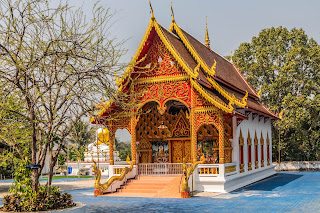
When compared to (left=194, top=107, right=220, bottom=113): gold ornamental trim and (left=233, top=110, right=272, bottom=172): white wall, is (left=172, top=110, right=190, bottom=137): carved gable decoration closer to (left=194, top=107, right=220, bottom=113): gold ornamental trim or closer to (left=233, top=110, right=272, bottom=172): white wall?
(left=233, top=110, right=272, bottom=172): white wall

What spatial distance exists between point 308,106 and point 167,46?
57.5 feet

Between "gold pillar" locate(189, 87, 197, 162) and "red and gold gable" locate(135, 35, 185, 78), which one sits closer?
"gold pillar" locate(189, 87, 197, 162)

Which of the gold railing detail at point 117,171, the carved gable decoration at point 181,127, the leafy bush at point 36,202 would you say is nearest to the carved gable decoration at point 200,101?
the carved gable decoration at point 181,127

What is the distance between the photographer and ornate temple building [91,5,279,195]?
56.0 ft

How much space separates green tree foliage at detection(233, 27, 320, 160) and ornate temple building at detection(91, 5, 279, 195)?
9933 mm

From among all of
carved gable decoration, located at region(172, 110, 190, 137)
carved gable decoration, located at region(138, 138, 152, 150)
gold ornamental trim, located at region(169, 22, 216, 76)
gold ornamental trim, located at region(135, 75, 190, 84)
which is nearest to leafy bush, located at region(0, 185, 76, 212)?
gold ornamental trim, located at region(135, 75, 190, 84)

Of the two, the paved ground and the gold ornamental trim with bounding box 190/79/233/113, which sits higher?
the gold ornamental trim with bounding box 190/79/233/113

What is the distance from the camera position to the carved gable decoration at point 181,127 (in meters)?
21.0

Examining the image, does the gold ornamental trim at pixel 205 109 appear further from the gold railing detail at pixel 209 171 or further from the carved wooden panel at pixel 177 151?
the carved wooden panel at pixel 177 151

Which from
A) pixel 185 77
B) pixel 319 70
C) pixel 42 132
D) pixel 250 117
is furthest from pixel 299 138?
pixel 42 132

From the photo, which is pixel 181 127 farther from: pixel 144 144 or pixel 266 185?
pixel 266 185

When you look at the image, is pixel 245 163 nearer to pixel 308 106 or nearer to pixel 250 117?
pixel 250 117

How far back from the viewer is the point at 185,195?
1534 cm

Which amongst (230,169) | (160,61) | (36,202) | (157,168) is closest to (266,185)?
(230,169)
